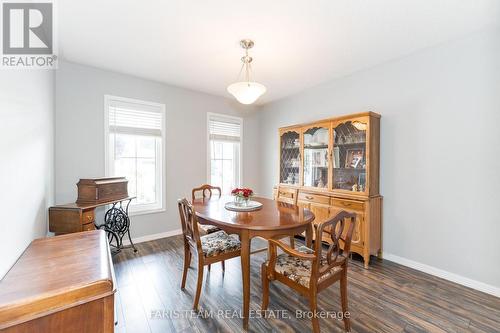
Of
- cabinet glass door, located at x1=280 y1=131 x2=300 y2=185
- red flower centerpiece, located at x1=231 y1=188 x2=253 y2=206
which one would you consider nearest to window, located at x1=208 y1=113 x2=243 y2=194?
cabinet glass door, located at x1=280 y1=131 x2=300 y2=185

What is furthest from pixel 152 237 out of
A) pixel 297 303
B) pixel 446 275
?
pixel 446 275

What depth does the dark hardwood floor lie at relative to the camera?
1765 mm

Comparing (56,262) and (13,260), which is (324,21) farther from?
(13,260)

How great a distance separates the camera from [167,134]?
3.73m

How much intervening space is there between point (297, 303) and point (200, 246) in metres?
1.02

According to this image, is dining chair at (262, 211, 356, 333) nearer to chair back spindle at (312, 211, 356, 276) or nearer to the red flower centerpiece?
chair back spindle at (312, 211, 356, 276)

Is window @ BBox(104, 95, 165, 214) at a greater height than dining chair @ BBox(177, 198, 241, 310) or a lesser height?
greater

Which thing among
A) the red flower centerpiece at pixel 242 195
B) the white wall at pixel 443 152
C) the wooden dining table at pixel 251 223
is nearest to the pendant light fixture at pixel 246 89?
the red flower centerpiece at pixel 242 195

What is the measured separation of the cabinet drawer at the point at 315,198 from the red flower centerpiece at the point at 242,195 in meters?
1.29

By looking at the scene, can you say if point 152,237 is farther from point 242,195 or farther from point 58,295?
point 58,295

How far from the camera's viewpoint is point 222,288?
2.29 metres

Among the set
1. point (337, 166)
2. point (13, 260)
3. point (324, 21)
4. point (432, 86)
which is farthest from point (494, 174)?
point (13, 260)

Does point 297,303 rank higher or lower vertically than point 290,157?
lower

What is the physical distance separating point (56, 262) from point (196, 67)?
104 inches
